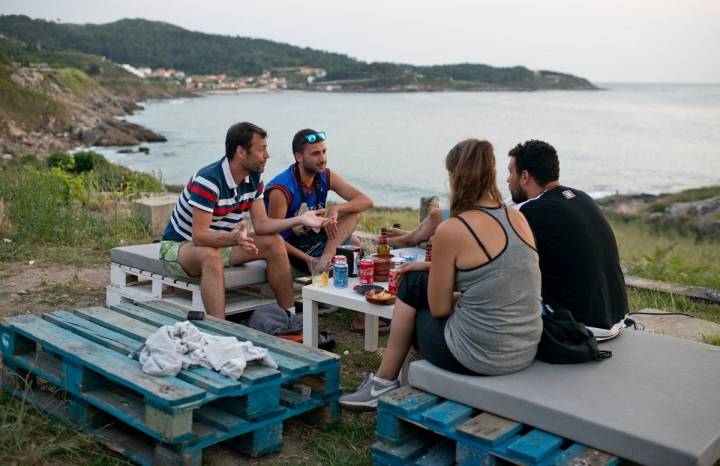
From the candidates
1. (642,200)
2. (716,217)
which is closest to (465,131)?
(642,200)

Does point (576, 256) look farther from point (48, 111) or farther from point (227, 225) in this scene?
point (48, 111)

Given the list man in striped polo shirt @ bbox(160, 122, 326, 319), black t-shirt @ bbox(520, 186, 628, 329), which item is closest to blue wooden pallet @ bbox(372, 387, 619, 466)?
black t-shirt @ bbox(520, 186, 628, 329)

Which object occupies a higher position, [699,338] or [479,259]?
[479,259]

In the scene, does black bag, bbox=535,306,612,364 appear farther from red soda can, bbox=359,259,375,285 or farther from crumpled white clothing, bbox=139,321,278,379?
red soda can, bbox=359,259,375,285

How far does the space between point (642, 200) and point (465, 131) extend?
39430 mm

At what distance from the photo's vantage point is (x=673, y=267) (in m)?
9.41

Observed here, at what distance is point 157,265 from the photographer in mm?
5996

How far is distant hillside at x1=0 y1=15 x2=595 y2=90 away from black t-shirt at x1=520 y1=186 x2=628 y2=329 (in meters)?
104

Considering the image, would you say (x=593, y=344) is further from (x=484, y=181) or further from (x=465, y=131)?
(x=465, y=131)

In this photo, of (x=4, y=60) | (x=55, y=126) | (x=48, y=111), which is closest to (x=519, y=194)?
(x=55, y=126)

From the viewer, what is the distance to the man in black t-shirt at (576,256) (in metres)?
4.11

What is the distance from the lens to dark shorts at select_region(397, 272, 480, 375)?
3.68 metres

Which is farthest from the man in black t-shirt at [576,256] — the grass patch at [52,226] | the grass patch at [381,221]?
the grass patch at [381,221]

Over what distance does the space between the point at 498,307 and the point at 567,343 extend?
1.65 feet
